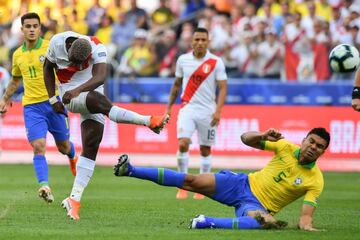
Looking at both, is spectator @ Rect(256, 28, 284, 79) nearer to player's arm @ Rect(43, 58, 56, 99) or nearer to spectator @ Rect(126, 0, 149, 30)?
spectator @ Rect(126, 0, 149, 30)

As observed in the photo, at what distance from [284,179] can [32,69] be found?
5.08 metres

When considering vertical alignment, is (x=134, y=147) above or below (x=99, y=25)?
below

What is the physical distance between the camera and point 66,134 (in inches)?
600

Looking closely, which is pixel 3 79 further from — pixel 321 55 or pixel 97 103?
pixel 97 103

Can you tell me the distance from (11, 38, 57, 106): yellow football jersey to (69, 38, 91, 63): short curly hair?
2921 millimetres

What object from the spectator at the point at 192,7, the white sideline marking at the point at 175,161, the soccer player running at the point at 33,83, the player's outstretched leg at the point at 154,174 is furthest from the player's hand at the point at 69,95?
the spectator at the point at 192,7

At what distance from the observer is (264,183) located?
11.4 m

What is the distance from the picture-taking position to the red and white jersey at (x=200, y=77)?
16.6 meters

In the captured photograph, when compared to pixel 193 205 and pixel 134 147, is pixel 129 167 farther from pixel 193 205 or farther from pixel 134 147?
pixel 134 147

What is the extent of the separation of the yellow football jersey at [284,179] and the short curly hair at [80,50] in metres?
2.48

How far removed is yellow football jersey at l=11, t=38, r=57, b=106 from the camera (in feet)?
48.0

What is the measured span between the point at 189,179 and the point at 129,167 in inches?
29.6

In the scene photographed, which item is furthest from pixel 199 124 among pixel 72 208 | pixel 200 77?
pixel 72 208

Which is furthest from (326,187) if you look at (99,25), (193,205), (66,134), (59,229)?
(99,25)
